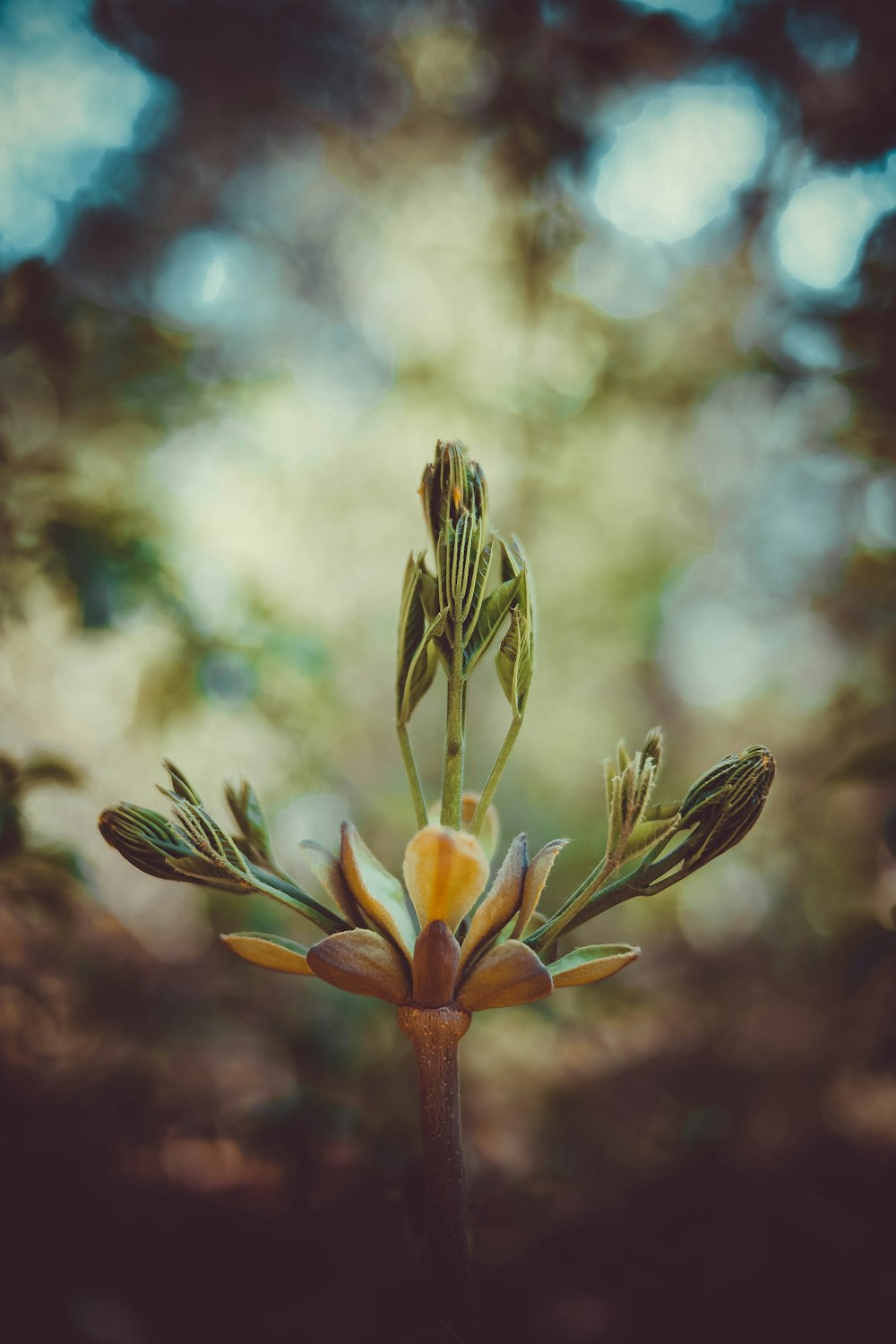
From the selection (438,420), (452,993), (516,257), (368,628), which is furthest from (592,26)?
(452,993)

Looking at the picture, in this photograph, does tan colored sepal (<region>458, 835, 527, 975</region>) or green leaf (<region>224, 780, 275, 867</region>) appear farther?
green leaf (<region>224, 780, 275, 867</region>)

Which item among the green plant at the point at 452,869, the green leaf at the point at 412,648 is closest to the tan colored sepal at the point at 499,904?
the green plant at the point at 452,869

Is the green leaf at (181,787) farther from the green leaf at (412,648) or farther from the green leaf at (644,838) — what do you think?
the green leaf at (644,838)

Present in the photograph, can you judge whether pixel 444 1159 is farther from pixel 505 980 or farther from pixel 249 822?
pixel 249 822

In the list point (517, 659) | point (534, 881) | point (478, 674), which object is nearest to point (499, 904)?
point (534, 881)

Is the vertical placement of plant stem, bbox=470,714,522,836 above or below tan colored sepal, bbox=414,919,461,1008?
above

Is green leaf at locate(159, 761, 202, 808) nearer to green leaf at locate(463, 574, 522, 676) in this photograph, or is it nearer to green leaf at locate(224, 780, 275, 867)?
green leaf at locate(224, 780, 275, 867)

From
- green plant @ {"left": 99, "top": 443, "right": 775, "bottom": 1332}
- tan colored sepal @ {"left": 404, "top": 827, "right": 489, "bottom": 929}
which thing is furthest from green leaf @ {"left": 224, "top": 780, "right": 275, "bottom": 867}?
tan colored sepal @ {"left": 404, "top": 827, "right": 489, "bottom": 929}
